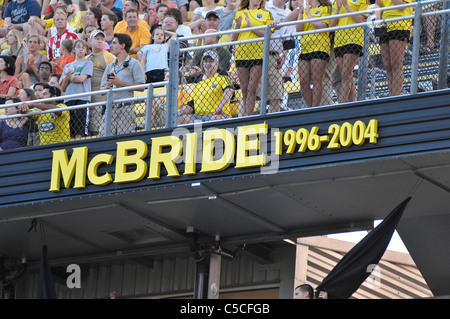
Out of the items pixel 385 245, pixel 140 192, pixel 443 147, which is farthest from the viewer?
pixel 140 192

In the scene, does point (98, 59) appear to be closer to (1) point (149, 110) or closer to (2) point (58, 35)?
(1) point (149, 110)

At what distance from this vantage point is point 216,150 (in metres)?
12.7

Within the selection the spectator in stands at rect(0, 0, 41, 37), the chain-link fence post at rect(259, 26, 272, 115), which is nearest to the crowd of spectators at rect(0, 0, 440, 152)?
the chain-link fence post at rect(259, 26, 272, 115)

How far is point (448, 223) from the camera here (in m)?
13.7

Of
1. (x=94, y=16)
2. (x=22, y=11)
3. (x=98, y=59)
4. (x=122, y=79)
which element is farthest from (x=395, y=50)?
(x=22, y=11)

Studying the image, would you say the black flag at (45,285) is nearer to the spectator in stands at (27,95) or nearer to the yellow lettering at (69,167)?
the yellow lettering at (69,167)

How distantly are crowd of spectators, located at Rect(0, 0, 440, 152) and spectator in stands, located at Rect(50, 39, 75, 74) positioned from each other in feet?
0.06

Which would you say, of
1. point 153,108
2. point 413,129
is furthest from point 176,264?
point 413,129

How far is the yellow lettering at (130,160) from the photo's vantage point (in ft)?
42.9

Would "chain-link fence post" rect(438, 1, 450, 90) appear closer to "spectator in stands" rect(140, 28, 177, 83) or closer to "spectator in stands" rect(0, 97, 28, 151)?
"spectator in stands" rect(140, 28, 177, 83)

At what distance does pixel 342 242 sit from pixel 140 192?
13.5 ft

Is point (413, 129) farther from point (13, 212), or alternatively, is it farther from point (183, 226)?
point (13, 212)

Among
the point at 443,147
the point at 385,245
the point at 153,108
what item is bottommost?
the point at 385,245

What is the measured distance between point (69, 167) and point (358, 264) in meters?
3.89
